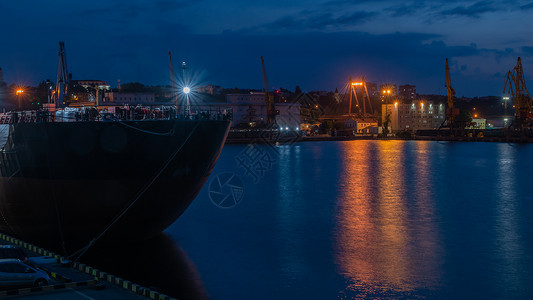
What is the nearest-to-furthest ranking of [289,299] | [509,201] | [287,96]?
[289,299] < [509,201] < [287,96]

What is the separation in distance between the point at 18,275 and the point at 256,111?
300ft

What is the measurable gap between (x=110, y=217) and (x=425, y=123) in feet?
356

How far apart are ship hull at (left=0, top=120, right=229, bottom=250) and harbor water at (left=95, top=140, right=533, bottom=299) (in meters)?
2.17

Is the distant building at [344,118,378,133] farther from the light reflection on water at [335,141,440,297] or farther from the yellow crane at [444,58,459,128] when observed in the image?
the light reflection on water at [335,141,440,297]

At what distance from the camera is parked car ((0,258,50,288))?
8570mm

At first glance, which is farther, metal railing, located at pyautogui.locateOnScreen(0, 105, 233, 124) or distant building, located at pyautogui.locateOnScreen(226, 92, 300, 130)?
distant building, located at pyautogui.locateOnScreen(226, 92, 300, 130)

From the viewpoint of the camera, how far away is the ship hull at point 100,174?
38.7 feet

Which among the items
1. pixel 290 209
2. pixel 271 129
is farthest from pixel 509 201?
pixel 271 129

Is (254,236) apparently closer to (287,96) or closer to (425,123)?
(425,123)

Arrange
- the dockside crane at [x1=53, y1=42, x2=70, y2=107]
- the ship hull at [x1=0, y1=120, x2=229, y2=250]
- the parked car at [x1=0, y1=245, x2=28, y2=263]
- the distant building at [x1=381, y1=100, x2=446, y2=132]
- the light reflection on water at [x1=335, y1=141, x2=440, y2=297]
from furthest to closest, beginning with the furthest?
the distant building at [x1=381, y1=100, x2=446, y2=132]
the dockside crane at [x1=53, y1=42, x2=70, y2=107]
the light reflection on water at [x1=335, y1=141, x2=440, y2=297]
the ship hull at [x1=0, y1=120, x2=229, y2=250]
the parked car at [x1=0, y1=245, x2=28, y2=263]

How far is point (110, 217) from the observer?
12.4m

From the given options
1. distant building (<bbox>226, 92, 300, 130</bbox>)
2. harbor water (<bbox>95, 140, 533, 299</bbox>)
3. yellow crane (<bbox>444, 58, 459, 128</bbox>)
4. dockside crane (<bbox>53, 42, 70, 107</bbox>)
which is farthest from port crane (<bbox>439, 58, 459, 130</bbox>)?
dockside crane (<bbox>53, 42, 70, 107</bbox>)

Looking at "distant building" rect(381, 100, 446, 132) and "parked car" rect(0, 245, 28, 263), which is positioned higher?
"distant building" rect(381, 100, 446, 132)

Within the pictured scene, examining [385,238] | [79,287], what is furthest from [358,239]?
[79,287]
